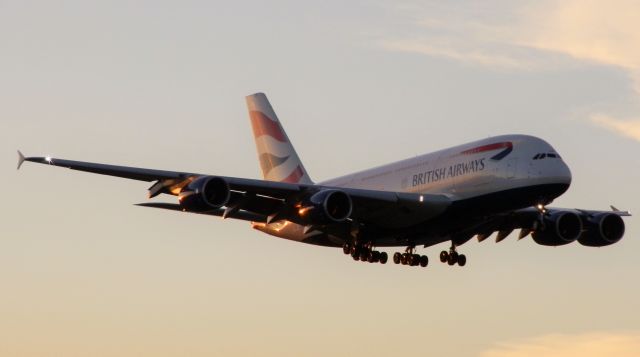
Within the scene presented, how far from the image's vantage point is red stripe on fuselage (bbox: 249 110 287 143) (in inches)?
3356

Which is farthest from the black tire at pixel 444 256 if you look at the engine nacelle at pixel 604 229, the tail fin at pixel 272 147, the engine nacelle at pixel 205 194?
the engine nacelle at pixel 205 194

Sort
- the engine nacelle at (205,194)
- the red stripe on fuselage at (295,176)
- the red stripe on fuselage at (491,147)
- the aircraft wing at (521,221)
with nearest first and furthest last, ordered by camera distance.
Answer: the engine nacelle at (205,194) → the red stripe on fuselage at (491,147) → the aircraft wing at (521,221) → the red stripe on fuselage at (295,176)

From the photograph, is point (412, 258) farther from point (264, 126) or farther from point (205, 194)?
point (264, 126)

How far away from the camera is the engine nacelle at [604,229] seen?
77.1 metres

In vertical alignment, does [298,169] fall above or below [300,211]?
above

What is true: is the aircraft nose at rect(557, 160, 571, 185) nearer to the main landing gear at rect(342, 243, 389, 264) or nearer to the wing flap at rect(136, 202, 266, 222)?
the main landing gear at rect(342, 243, 389, 264)

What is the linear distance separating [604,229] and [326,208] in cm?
1654

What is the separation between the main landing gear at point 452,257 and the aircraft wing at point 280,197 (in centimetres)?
439

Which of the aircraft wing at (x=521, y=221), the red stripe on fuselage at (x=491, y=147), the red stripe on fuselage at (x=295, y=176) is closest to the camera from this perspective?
the red stripe on fuselage at (x=491, y=147)

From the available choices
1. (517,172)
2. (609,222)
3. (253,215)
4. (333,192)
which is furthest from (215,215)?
(609,222)

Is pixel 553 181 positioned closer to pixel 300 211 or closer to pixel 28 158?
pixel 300 211

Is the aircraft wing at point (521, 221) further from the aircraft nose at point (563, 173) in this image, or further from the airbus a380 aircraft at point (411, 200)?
the aircraft nose at point (563, 173)

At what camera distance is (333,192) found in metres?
68.1

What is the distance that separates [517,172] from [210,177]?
42.3ft
